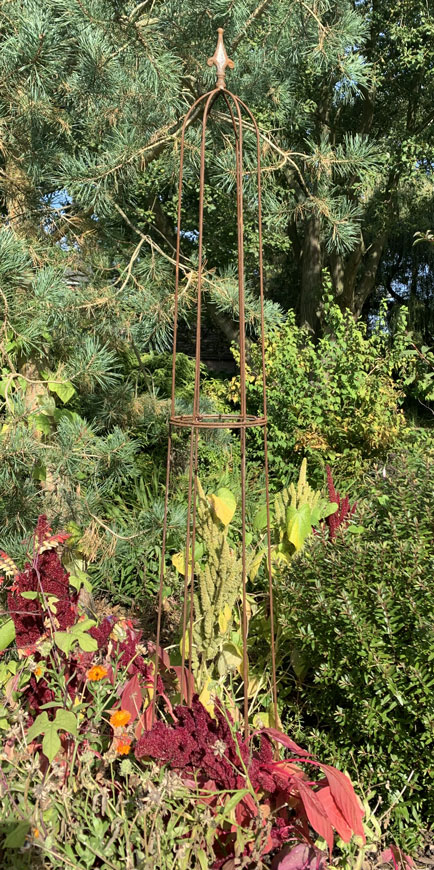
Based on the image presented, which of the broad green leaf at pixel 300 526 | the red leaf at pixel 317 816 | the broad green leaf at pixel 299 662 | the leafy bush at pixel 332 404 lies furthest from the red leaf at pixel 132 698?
the leafy bush at pixel 332 404

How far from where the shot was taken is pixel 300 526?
7.22ft

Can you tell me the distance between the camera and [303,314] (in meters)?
8.45

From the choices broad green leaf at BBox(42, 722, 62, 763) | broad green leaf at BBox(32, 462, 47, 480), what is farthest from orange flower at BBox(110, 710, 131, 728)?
broad green leaf at BBox(32, 462, 47, 480)

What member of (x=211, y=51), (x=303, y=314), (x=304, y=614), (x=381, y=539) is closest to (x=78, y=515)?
(x=304, y=614)

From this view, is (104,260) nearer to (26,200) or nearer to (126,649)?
(26,200)

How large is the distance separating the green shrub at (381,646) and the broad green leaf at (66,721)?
68 centimetres

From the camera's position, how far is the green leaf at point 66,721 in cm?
136

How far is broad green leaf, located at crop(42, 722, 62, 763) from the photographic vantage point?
1309mm

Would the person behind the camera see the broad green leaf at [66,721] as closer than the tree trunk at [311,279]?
Yes

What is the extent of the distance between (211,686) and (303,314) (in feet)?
22.8

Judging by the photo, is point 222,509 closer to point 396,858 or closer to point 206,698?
point 206,698

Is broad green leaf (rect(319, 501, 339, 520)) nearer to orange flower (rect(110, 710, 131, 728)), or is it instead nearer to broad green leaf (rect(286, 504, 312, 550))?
broad green leaf (rect(286, 504, 312, 550))

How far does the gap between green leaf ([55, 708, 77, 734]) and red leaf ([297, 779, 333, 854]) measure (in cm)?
47

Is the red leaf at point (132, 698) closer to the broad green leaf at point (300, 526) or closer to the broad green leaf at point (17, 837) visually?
the broad green leaf at point (17, 837)
